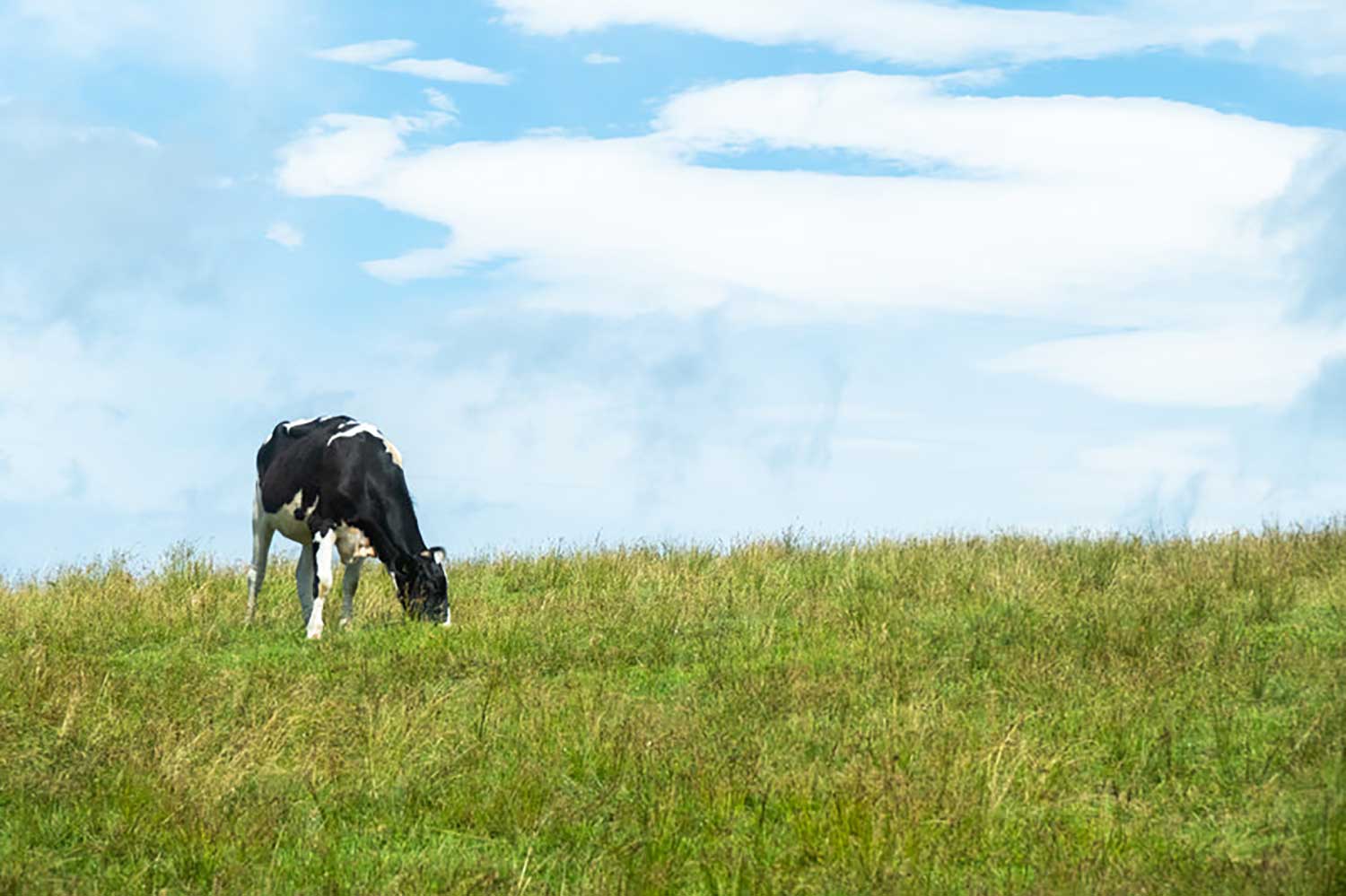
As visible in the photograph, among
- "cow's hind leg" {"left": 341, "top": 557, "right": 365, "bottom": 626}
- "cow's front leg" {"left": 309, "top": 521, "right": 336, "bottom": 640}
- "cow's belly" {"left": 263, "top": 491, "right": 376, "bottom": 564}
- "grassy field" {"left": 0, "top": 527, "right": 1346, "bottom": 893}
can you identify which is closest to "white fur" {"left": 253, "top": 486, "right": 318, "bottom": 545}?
"cow's belly" {"left": 263, "top": 491, "right": 376, "bottom": 564}

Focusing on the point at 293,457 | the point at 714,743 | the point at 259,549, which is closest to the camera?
the point at 714,743

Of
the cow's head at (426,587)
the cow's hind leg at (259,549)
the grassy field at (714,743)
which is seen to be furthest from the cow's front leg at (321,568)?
the cow's hind leg at (259,549)

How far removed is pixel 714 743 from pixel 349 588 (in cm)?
748

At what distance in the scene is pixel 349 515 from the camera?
51.7 feet

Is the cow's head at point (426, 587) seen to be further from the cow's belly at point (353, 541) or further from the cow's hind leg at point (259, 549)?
the cow's hind leg at point (259, 549)

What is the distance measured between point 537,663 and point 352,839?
4.43 m

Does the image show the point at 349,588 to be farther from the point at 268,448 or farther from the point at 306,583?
the point at 268,448

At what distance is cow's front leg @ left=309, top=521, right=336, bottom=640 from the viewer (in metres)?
14.5

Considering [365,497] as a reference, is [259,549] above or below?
below

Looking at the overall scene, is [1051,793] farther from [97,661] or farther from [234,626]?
[234,626]

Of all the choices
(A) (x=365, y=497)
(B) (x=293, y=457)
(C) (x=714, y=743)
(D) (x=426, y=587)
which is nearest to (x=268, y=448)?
(B) (x=293, y=457)

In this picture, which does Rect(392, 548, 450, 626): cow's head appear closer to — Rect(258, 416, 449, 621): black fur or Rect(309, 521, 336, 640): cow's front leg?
Rect(258, 416, 449, 621): black fur

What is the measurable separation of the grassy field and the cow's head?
29cm

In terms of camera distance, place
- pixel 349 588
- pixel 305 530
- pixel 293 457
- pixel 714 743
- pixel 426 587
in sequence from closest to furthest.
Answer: pixel 714 743 < pixel 426 587 < pixel 349 588 < pixel 305 530 < pixel 293 457
